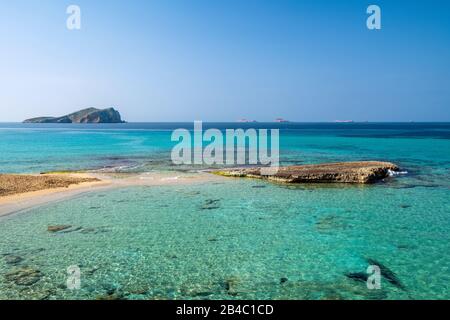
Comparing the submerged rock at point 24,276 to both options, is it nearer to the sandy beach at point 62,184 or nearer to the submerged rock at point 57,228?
the submerged rock at point 57,228

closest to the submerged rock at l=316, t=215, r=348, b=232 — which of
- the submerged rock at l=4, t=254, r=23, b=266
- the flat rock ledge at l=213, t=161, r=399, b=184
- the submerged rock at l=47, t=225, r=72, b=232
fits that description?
the flat rock ledge at l=213, t=161, r=399, b=184

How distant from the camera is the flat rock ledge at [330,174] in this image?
95.3ft

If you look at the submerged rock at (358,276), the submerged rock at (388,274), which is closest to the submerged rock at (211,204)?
the submerged rock at (388,274)

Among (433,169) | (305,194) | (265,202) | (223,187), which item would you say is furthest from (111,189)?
(433,169)

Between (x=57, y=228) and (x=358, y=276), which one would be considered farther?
(x=57, y=228)

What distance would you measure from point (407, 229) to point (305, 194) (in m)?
8.90

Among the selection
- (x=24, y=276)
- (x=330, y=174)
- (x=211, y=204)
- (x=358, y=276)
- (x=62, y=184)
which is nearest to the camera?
(x=358, y=276)

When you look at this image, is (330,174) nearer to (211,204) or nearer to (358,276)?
(211,204)

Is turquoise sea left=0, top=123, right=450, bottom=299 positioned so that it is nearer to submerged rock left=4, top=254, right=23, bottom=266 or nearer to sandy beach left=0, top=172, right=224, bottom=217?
submerged rock left=4, top=254, right=23, bottom=266

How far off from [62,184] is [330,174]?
72.2 ft

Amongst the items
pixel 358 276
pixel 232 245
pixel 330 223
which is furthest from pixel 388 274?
pixel 232 245

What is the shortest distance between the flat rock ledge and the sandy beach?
473 centimetres

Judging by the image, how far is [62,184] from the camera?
27.8 meters

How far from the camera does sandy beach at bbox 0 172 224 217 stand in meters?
22.4
